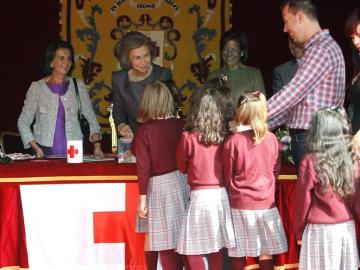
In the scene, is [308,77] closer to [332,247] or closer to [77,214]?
[332,247]

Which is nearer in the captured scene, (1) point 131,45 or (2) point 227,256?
(2) point 227,256

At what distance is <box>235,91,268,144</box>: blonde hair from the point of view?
12.7 feet

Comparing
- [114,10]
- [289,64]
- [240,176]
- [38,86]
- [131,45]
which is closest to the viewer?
[240,176]

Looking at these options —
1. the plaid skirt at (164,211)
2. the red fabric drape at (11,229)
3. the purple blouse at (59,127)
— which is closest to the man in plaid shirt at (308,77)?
the plaid skirt at (164,211)

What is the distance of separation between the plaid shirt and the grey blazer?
1.63 metres

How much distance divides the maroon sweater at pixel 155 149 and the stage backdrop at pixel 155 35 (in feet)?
8.49

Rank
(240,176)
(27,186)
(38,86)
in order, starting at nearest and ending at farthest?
1. (240,176)
2. (27,186)
3. (38,86)

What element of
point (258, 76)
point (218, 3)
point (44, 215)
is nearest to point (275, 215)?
point (44, 215)

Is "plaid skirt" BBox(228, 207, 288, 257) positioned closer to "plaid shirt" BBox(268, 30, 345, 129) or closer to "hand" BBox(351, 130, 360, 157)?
"plaid shirt" BBox(268, 30, 345, 129)

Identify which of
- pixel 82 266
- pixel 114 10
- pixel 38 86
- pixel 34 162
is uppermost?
pixel 114 10

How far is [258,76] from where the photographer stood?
5.52 meters

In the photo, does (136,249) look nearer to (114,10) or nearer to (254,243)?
(254,243)

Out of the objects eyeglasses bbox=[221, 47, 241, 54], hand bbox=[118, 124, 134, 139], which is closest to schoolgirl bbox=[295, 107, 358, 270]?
hand bbox=[118, 124, 134, 139]

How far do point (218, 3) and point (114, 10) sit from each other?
Answer: 2.71 ft
